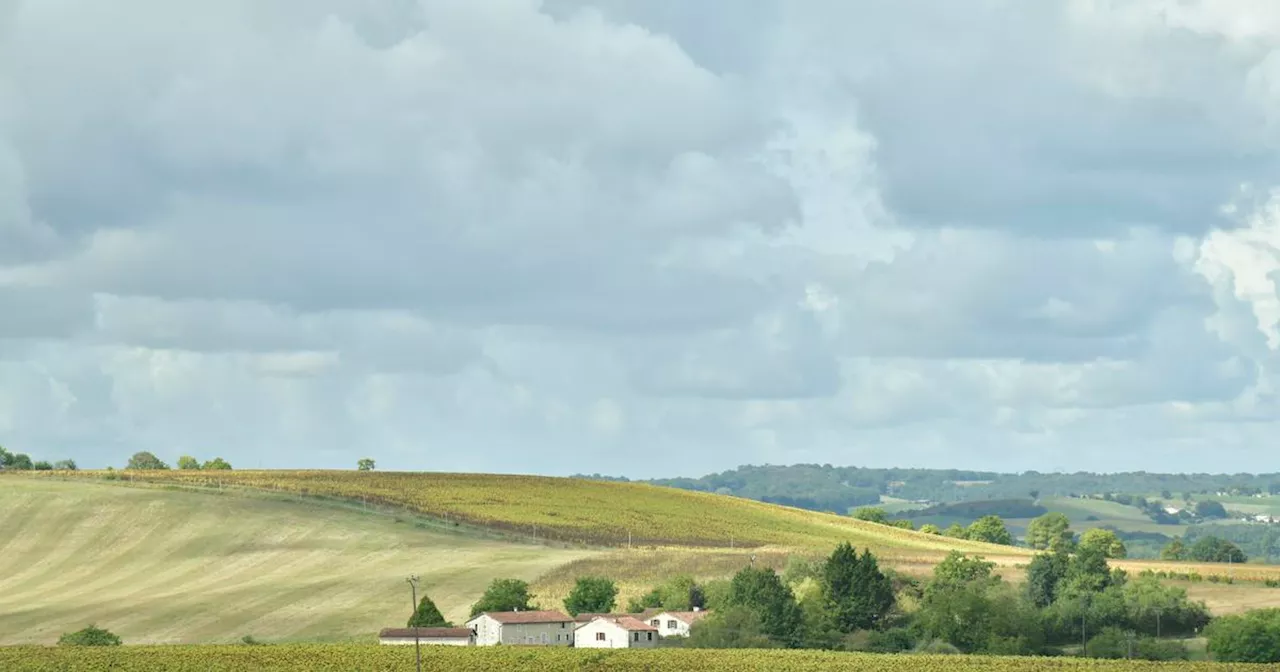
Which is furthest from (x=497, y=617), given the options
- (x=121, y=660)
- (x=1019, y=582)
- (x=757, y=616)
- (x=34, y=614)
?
(x=1019, y=582)

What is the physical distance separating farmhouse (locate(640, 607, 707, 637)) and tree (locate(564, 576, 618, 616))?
A: 10187 mm

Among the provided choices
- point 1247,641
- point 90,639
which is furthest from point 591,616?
Answer: point 1247,641

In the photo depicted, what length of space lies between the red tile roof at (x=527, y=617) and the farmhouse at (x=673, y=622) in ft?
28.2

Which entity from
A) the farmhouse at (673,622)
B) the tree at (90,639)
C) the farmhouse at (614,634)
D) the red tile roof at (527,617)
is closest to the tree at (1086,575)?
the farmhouse at (673,622)

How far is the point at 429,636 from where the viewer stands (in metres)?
158

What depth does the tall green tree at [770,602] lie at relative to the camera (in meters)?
164

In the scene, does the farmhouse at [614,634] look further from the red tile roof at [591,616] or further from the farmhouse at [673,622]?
the farmhouse at [673,622]

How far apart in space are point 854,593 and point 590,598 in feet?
91.8

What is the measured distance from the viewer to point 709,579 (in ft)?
629

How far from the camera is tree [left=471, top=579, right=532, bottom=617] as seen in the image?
171m

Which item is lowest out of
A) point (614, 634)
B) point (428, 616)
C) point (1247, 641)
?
point (1247, 641)

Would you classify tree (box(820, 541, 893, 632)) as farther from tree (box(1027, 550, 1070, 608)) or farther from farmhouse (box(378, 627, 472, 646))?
farmhouse (box(378, 627, 472, 646))

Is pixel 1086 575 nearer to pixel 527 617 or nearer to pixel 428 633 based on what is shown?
pixel 527 617

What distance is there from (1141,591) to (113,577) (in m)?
116
